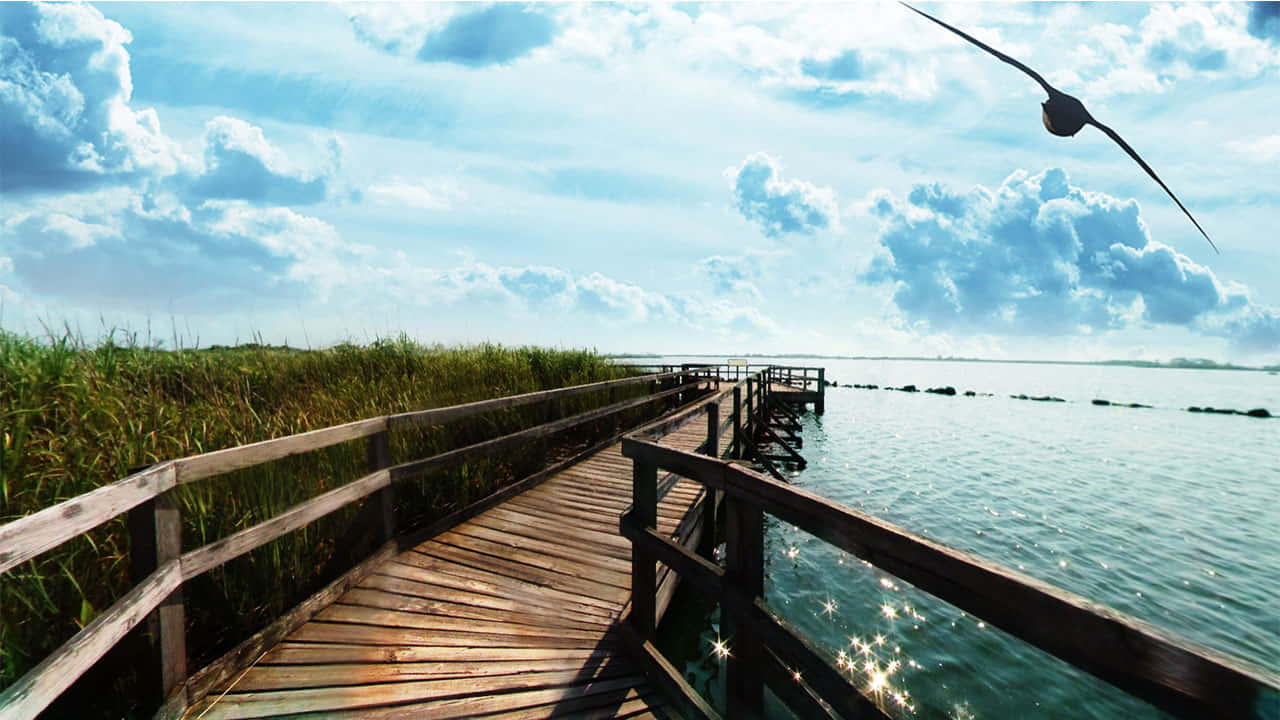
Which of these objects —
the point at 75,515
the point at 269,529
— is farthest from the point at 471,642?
the point at 75,515

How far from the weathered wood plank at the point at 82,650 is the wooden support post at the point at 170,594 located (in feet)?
0.25

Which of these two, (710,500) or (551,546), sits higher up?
(551,546)

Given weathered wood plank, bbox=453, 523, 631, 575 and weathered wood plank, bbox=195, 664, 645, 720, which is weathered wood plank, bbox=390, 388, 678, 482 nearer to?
weathered wood plank, bbox=453, 523, 631, 575

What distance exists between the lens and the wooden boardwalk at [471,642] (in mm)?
2676

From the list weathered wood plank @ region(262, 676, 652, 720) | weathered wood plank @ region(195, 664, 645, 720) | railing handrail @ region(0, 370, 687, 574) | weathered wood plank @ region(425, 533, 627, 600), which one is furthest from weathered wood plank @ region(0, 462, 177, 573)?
weathered wood plank @ region(425, 533, 627, 600)

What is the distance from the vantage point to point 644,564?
10.6 feet

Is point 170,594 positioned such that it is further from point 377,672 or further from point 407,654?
point 407,654

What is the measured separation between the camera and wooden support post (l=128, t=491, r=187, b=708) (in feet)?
7.95

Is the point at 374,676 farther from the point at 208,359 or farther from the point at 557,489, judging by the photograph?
the point at 208,359

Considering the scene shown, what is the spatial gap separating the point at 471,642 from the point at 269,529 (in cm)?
133

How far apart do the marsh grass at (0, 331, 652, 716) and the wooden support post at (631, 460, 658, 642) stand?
221 cm

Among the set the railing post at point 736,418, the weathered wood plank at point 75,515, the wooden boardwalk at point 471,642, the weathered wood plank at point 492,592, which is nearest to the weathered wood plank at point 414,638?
the wooden boardwalk at point 471,642

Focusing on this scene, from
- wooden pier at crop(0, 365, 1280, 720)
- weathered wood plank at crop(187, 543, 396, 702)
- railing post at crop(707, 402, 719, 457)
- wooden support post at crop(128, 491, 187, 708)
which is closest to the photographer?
wooden pier at crop(0, 365, 1280, 720)

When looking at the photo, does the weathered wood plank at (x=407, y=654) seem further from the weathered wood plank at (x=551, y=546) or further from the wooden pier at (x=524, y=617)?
the weathered wood plank at (x=551, y=546)
